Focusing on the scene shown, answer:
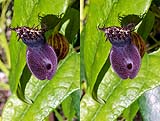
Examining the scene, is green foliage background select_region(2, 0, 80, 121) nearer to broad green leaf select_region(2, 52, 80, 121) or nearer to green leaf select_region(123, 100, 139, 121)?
broad green leaf select_region(2, 52, 80, 121)

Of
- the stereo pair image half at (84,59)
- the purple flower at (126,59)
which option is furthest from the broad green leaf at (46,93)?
the purple flower at (126,59)

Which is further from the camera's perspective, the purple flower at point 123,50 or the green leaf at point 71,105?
the green leaf at point 71,105

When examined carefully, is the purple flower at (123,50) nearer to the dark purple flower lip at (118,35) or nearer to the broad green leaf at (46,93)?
the dark purple flower lip at (118,35)

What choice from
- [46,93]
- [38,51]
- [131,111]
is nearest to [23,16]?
[38,51]

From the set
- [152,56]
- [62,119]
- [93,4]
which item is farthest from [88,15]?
[62,119]

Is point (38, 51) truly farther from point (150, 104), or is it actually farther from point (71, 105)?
point (150, 104)
